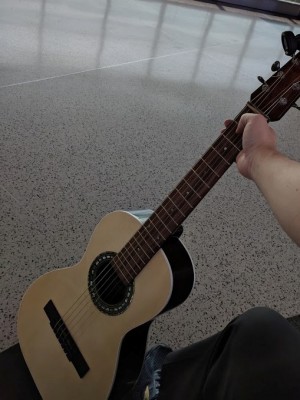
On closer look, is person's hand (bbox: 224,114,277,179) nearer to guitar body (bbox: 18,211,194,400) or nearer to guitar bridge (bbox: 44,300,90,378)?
guitar body (bbox: 18,211,194,400)

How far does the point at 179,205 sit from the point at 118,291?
0.24 m

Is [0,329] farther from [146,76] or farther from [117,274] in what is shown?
[146,76]

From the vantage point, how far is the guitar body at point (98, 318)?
0.87 meters

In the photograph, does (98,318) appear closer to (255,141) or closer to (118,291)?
(118,291)

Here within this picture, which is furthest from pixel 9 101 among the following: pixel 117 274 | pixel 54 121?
pixel 117 274

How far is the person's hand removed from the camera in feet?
2.36

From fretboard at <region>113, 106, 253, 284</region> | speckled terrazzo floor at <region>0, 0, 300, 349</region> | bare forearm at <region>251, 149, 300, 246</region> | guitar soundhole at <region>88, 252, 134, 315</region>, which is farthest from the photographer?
speckled terrazzo floor at <region>0, 0, 300, 349</region>

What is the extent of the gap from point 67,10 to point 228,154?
3084 mm

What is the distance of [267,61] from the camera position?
3.56 meters

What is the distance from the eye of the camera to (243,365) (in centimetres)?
72

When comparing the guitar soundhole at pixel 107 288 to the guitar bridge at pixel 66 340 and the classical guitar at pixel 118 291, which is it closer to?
the classical guitar at pixel 118 291

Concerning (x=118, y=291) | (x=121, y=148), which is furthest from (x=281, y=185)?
(x=121, y=148)

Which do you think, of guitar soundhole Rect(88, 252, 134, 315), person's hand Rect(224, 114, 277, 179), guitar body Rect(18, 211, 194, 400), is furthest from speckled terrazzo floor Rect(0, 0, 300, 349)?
person's hand Rect(224, 114, 277, 179)

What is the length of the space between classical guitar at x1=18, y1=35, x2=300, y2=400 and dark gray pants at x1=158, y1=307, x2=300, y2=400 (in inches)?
4.5
